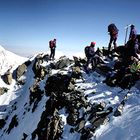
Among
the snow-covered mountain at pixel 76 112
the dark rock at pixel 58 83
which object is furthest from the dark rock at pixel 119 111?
the dark rock at pixel 58 83

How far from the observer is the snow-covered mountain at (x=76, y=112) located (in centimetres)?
1702

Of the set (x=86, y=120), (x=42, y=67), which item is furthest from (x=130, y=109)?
(x=42, y=67)

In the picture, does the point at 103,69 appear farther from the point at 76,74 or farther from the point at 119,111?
the point at 119,111

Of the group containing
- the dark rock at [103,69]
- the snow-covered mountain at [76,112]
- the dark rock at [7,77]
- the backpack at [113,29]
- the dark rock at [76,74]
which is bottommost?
the dark rock at [7,77]

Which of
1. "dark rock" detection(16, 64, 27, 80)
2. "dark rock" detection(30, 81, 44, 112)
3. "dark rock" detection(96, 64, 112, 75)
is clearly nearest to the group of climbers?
"dark rock" detection(96, 64, 112, 75)

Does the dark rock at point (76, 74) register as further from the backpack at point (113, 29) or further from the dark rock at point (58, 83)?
the backpack at point (113, 29)

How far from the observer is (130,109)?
58.1ft

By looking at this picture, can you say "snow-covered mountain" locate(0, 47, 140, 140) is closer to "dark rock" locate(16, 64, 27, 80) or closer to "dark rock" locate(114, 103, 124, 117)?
"dark rock" locate(114, 103, 124, 117)

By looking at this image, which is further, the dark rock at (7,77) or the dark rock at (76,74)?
the dark rock at (7,77)

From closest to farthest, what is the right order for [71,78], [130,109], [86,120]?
1. [130,109]
2. [86,120]
3. [71,78]

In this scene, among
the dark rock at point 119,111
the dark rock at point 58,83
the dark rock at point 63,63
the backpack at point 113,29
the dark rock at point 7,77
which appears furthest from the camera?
the dark rock at point 7,77

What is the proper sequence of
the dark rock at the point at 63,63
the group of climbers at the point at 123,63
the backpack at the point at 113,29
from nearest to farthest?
the group of climbers at the point at 123,63 → the backpack at the point at 113,29 → the dark rock at the point at 63,63

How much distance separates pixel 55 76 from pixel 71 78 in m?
3.51

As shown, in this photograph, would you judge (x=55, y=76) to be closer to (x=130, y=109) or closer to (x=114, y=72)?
(x=114, y=72)
